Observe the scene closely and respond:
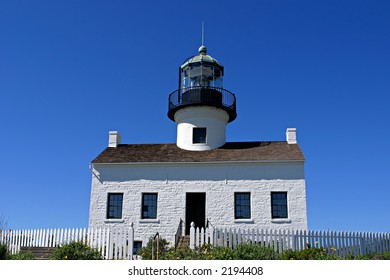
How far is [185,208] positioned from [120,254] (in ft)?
17.0

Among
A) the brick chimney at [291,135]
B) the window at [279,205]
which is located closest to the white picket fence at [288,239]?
the window at [279,205]

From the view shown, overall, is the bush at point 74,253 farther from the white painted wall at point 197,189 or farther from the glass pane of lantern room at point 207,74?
the glass pane of lantern room at point 207,74

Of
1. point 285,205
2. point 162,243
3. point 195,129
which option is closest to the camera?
point 162,243

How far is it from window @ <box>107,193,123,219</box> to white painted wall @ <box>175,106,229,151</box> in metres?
4.39

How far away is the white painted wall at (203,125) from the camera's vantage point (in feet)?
76.4

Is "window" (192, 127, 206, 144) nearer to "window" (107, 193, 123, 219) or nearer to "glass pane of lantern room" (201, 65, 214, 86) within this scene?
"glass pane of lantern room" (201, 65, 214, 86)

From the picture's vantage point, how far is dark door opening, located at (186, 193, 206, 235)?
21.2 meters

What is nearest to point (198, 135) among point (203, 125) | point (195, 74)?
point (203, 125)

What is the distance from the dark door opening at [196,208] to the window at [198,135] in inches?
129

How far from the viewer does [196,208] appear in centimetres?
2156

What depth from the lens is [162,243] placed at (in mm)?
17953

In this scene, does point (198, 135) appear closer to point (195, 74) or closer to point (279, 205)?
point (195, 74)
